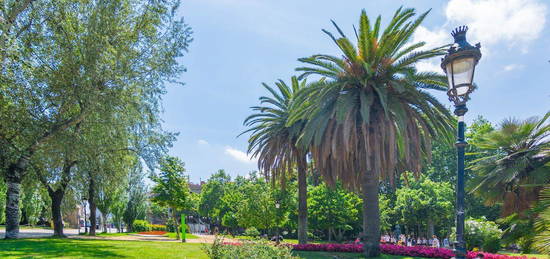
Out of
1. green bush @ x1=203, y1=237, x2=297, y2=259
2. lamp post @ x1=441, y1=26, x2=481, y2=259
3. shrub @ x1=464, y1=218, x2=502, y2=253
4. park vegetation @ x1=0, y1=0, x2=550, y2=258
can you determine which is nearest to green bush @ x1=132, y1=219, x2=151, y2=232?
park vegetation @ x1=0, y1=0, x2=550, y2=258

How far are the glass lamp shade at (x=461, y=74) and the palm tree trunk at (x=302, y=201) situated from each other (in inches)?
685

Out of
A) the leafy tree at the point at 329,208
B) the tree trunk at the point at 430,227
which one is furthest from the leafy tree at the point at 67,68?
the tree trunk at the point at 430,227

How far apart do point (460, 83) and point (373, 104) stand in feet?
36.5

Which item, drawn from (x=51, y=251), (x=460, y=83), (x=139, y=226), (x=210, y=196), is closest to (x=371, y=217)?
(x=460, y=83)

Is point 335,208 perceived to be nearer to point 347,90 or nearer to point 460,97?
point 347,90

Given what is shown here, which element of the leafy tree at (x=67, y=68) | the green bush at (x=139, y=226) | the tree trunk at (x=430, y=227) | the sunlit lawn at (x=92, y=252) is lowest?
the green bush at (x=139, y=226)

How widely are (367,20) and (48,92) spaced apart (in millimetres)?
13135

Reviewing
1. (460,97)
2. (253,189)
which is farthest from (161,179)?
(460,97)

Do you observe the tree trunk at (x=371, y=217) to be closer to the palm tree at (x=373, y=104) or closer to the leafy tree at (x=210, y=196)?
the palm tree at (x=373, y=104)

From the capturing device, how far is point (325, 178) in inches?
808

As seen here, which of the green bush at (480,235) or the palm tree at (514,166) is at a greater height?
the palm tree at (514,166)

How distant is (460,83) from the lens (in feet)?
20.5

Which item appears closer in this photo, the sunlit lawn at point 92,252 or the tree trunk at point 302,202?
the sunlit lawn at point 92,252

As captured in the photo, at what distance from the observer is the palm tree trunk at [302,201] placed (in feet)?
→ 73.5
